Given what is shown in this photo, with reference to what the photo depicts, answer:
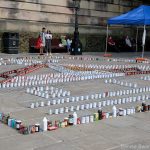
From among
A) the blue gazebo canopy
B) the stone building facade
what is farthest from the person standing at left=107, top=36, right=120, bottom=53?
the blue gazebo canopy

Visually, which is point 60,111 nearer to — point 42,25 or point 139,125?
point 139,125

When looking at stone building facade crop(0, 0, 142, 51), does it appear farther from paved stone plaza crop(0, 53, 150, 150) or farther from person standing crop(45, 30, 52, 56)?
paved stone plaza crop(0, 53, 150, 150)

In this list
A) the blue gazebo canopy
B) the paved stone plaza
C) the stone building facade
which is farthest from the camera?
the stone building facade

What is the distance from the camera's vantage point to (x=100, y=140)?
5812mm

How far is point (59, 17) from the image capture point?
2623cm

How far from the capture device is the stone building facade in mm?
23312

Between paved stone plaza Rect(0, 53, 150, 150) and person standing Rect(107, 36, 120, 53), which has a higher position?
person standing Rect(107, 36, 120, 53)

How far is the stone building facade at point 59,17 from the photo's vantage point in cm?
2331

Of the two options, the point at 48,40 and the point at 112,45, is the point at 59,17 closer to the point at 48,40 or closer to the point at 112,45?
the point at 48,40

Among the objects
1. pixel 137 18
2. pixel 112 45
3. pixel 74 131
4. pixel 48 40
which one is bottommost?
pixel 74 131

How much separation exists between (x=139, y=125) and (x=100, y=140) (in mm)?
1200

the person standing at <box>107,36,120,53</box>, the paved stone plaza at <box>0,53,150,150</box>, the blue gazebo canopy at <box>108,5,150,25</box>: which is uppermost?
the blue gazebo canopy at <box>108,5,150,25</box>

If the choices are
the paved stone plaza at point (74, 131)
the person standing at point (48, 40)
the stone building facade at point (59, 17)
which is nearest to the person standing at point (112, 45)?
the stone building facade at point (59, 17)

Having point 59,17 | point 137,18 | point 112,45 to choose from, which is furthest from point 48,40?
point 112,45
